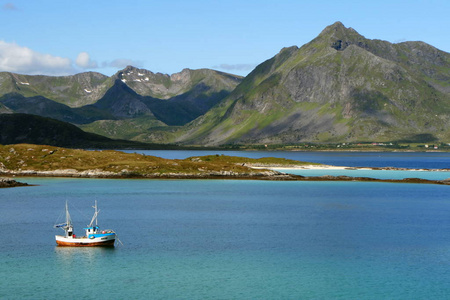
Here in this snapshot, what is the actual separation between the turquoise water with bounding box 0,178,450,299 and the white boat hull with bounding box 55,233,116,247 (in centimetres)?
132

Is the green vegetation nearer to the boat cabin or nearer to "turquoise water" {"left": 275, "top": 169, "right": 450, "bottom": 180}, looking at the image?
"turquoise water" {"left": 275, "top": 169, "right": 450, "bottom": 180}

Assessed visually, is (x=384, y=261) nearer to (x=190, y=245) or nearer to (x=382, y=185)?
(x=190, y=245)

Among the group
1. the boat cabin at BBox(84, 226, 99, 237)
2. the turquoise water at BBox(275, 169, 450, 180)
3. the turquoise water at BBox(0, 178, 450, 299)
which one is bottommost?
the turquoise water at BBox(0, 178, 450, 299)

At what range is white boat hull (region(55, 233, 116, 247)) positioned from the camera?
2611 inches

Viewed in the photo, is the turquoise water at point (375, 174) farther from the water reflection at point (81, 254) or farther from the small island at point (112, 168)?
the water reflection at point (81, 254)

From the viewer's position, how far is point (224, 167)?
176500 millimetres

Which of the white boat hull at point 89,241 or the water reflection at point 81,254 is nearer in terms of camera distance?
the water reflection at point 81,254

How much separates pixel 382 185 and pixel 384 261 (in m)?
95.7

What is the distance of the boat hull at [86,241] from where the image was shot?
218 feet

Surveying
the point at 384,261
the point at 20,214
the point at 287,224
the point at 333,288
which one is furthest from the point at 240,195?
the point at 333,288

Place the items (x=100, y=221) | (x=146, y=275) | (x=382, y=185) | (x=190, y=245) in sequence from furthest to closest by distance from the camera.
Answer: (x=382, y=185), (x=100, y=221), (x=190, y=245), (x=146, y=275)

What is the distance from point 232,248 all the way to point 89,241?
675 inches

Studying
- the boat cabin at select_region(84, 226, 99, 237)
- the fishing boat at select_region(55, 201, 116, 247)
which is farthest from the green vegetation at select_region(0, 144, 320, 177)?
the fishing boat at select_region(55, 201, 116, 247)

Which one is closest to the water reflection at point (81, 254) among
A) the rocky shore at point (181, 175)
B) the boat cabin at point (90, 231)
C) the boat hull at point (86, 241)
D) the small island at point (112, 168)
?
the boat hull at point (86, 241)
